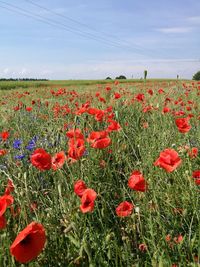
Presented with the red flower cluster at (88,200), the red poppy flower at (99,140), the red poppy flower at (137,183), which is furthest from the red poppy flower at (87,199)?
the red poppy flower at (99,140)

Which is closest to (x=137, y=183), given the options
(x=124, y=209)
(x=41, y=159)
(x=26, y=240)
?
(x=124, y=209)

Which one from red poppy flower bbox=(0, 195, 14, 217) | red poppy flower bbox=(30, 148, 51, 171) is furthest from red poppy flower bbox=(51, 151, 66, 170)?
red poppy flower bbox=(0, 195, 14, 217)

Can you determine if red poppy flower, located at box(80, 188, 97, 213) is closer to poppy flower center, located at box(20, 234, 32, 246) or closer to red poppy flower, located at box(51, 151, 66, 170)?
poppy flower center, located at box(20, 234, 32, 246)

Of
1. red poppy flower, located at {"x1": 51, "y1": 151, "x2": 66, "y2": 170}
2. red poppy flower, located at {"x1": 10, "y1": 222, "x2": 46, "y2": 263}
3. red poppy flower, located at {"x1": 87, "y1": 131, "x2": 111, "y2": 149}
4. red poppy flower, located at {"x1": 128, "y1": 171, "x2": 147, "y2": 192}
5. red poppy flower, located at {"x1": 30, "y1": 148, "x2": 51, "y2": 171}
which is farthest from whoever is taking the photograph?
red poppy flower, located at {"x1": 87, "y1": 131, "x2": 111, "y2": 149}

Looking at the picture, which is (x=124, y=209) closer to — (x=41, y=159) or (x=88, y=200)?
(x=88, y=200)

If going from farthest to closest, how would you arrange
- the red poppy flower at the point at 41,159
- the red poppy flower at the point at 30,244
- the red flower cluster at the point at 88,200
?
the red poppy flower at the point at 41,159 → the red flower cluster at the point at 88,200 → the red poppy flower at the point at 30,244

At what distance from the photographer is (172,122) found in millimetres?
4020

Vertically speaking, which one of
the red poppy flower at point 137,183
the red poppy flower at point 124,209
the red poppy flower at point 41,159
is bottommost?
the red poppy flower at point 124,209

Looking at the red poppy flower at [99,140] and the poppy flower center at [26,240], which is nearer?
the poppy flower center at [26,240]

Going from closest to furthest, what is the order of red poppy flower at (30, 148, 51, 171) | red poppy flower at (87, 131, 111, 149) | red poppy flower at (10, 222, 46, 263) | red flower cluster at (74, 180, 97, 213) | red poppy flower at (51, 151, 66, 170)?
red poppy flower at (10, 222, 46, 263)
red flower cluster at (74, 180, 97, 213)
red poppy flower at (30, 148, 51, 171)
red poppy flower at (51, 151, 66, 170)
red poppy flower at (87, 131, 111, 149)

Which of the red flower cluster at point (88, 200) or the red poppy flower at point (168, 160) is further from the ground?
the red poppy flower at point (168, 160)

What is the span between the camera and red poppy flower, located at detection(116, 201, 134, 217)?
5.47ft

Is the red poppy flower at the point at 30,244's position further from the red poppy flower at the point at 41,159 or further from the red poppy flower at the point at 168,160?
the red poppy flower at the point at 168,160

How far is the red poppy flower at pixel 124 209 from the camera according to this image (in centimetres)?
167
